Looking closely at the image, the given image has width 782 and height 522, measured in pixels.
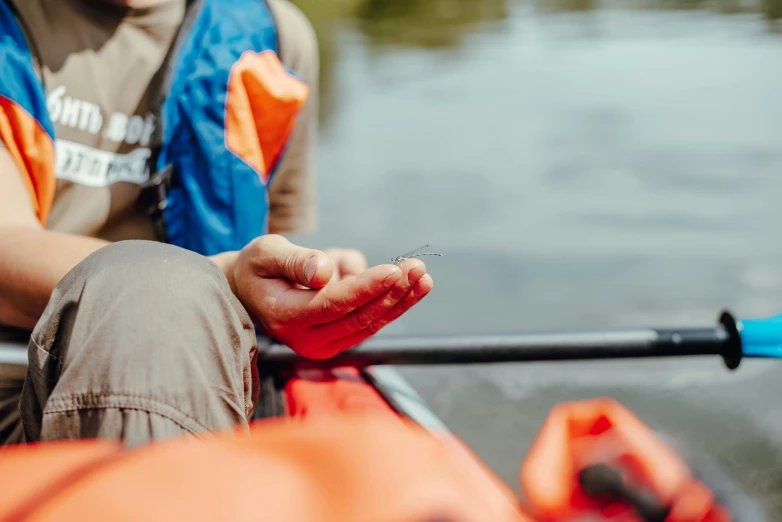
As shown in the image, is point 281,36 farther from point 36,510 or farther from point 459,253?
point 459,253

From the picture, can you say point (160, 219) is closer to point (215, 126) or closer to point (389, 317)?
point (215, 126)

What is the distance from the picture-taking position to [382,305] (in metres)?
0.79

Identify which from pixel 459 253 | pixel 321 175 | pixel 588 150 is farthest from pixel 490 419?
pixel 588 150

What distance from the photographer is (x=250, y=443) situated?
18.1 inches

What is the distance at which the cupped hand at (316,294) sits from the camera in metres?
0.75

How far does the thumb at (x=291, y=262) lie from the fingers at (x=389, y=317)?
0.08 metres

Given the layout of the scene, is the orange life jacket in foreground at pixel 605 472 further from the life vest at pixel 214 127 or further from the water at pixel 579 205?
the life vest at pixel 214 127

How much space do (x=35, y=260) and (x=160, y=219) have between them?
0.40 meters

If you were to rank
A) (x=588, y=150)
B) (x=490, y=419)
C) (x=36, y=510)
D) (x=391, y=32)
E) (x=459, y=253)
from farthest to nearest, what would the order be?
(x=391, y=32) → (x=588, y=150) → (x=459, y=253) → (x=490, y=419) → (x=36, y=510)

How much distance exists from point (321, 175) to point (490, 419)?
242 cm

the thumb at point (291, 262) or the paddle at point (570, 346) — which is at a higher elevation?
the thumb at point (291, 262)

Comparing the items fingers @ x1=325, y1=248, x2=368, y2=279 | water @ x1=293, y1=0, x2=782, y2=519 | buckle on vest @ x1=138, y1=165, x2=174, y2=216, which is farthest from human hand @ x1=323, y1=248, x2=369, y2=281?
buckle on vest @ x1=138, y1=165, x2=174, y2=216

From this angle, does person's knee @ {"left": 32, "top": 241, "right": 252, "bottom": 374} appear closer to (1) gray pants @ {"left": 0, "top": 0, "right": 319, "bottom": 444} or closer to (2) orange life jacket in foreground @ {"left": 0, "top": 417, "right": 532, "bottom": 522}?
(1) gray pants @ {"left": 0, "top": 0, "right": 319, "bottom": 444}

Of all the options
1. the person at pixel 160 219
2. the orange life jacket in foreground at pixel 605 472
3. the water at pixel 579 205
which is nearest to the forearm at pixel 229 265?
the person at pixel 160 219
